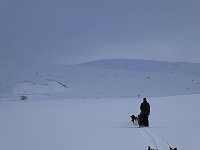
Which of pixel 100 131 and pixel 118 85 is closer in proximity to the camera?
pixel 100 131

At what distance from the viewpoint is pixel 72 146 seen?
11.7 metres

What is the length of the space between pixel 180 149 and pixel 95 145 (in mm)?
2635

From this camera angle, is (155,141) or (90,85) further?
(90,85)

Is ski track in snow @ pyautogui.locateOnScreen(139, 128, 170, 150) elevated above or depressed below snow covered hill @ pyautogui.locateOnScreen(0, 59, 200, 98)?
below

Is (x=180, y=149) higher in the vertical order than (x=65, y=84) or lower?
lower

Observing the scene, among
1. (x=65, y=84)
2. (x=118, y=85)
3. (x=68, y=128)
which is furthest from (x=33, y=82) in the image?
(x=68, y=128)

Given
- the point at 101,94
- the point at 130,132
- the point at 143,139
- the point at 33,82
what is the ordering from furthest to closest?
the point at 33,82, the point at 101,94, the point at 130,132, the point at 143,139

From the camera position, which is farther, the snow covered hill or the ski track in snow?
the snow covered hill

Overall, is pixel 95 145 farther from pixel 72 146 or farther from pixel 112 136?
pixel 112 136

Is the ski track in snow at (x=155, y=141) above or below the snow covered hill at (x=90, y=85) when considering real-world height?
below

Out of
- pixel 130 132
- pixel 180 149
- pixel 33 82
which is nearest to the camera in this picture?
pixel 180 149

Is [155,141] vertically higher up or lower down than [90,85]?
lower down

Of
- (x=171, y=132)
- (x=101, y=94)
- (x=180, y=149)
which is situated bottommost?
(x=180, y=149)

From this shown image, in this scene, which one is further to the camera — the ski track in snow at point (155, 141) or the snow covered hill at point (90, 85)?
the snow covered hill at point (90, 85)
